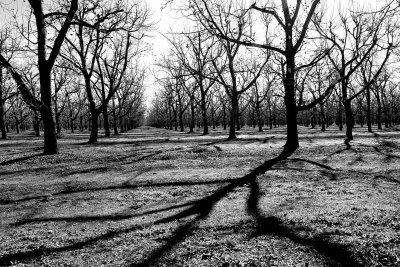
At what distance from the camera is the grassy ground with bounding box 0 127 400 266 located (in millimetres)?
4234

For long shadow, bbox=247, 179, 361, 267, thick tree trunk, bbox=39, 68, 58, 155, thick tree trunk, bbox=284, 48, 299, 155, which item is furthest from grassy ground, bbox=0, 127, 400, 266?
thick tree trunk, bbox=284, 48, 299, 155

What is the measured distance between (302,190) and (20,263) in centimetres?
635

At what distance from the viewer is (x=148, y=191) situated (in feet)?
27.4

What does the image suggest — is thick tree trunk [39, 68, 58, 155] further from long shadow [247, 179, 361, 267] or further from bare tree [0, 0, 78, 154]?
long shadow [247, 179, 361, 267]

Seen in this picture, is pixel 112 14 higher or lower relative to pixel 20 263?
higher

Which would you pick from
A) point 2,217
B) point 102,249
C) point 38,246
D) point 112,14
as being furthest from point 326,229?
point 112,14

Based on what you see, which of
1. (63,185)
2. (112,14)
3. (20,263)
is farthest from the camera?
(112,14)

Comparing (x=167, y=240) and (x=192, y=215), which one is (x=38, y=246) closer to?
(x=167, y=240)

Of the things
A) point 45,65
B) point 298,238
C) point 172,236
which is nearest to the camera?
point 298,238

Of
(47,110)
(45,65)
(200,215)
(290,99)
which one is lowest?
(200,215)

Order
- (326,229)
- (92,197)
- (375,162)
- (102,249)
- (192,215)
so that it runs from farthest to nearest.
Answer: (375,162), (92,197), (192,215), (326,229), (102,249)

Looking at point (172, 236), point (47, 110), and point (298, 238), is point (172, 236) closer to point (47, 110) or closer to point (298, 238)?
point (298, 238)

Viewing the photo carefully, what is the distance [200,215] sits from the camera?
240 inches

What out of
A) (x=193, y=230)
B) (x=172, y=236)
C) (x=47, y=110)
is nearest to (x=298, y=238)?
(x=193, y=230)
